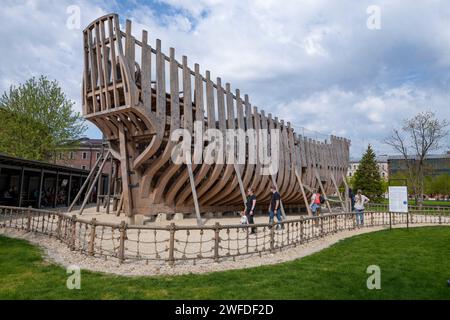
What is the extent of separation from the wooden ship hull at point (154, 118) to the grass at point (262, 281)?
261 inches

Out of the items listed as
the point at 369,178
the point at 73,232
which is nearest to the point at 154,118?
the point at 73,232

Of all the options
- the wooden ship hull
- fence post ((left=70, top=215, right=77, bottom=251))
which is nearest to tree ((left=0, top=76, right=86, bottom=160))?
the wooden ship hull

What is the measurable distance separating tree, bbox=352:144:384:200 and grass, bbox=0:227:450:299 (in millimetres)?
37011

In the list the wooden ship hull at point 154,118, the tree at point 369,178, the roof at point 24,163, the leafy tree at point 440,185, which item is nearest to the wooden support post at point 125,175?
the wooden ship hull at point 154,118

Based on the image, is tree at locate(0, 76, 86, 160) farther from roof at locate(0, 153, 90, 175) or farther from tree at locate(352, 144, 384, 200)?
tree at locate(352, 144, 384, 200)

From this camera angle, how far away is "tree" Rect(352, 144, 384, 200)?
137ft

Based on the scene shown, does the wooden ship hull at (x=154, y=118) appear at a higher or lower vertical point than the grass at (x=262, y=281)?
higher

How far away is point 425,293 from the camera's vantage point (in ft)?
15.9

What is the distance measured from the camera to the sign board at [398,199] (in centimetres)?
1200

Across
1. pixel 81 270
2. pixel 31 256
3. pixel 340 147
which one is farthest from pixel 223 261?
pixel 340 147

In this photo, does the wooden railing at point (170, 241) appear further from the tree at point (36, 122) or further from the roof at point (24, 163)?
the tree at point (36, 122)

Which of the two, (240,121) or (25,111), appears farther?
(25,111)
